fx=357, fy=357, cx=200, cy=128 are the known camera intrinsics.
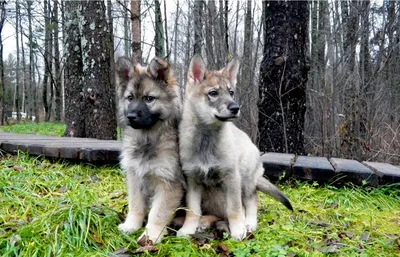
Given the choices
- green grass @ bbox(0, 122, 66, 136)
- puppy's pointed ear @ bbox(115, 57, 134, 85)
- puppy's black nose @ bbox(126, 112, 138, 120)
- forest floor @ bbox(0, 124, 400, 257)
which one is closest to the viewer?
forest floor @ bbox(0, 124, 400, 257)

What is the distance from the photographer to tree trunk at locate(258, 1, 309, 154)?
20.2 feet

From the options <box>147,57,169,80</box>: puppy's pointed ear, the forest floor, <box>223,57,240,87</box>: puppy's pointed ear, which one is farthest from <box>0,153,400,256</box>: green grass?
<box>223,57,240,87</box>: puppy's pointed ear

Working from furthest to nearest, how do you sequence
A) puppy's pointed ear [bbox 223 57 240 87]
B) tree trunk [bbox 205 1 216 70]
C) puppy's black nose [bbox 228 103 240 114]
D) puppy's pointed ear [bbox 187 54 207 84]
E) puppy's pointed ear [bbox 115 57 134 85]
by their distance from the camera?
tree trunk [bbox 205 1 216 70] < puppy's pointed ear [bbox 223 57 240 87] < puppy's pointed ear [bbox 187 54 207 84] < puppy's pointed ear [bbox 115 57 134 85] < puppy's black nose [bbox 228 103 240 114]

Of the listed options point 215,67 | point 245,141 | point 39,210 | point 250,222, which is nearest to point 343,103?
point 215,67

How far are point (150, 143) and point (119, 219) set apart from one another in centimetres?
79

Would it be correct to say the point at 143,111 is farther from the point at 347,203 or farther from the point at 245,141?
the point at 347,203

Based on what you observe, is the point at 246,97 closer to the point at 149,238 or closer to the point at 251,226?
the point at 251,226

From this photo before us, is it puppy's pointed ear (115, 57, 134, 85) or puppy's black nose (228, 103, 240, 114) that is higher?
puppy's pointed ear (115, 57, 134, 85)

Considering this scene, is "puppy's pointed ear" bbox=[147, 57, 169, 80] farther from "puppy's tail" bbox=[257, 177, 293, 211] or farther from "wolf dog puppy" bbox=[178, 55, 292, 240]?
"puppy's tail" bbox=[257, 177, 293, 211]

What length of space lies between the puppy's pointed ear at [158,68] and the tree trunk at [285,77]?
3.34m

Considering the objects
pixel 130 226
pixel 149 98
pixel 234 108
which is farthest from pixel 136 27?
pixel 130 226

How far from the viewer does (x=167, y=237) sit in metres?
2.93

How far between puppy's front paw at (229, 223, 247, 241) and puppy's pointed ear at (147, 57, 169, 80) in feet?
4.67

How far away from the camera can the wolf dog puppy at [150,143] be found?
9.75 ft
